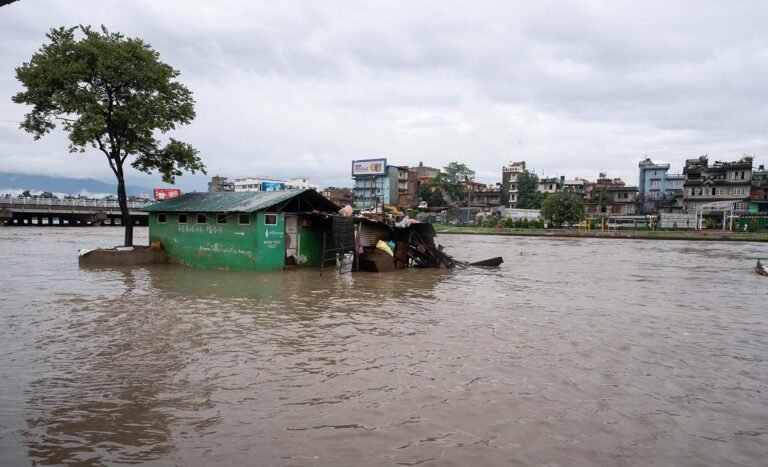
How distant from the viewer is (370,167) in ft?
261

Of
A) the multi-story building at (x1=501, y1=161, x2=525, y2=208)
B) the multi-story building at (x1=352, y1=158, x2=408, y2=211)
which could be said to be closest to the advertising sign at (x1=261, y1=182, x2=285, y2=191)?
the multi-story building at (x1=352, y1=158, x2=408, y2=211)

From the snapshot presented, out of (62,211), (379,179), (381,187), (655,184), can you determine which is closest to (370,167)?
(379,179)

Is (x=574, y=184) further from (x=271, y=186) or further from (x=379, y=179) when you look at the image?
(x=271, y=186)

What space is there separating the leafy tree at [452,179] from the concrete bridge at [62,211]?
154ft

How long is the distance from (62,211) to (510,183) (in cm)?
6803

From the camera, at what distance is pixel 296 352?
7812 mm

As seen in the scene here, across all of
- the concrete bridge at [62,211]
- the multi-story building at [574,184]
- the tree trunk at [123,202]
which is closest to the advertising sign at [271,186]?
the concrete bridge at [62,211]

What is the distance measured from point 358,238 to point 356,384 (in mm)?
12885

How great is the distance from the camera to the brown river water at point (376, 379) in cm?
467

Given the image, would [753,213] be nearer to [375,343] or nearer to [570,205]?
[570,205]

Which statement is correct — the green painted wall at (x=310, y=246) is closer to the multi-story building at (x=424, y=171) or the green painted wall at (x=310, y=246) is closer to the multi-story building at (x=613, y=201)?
the multi-story building at (x=613, y=201)

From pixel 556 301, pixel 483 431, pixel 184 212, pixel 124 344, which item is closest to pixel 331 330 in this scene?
pixel 124 344

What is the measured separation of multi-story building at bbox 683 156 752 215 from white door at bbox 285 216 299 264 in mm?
56243

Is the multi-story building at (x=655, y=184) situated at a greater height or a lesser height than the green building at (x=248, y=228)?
greater
